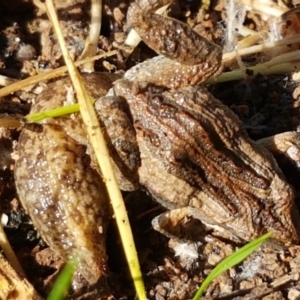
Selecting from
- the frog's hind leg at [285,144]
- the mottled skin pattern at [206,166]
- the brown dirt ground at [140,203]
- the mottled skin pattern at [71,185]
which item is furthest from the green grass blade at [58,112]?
the frog's hind leg at [285,144]

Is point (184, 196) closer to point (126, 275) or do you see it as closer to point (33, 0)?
point (126, 275)

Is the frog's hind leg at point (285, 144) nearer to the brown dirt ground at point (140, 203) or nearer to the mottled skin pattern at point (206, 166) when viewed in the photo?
the brown dirt ground at point (140, 203)

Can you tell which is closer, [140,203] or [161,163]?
[161,163]

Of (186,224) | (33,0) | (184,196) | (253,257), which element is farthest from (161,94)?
(33,0)

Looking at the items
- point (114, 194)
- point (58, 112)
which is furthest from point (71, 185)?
point (58, 112)

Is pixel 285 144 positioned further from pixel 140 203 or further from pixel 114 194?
pixel 114 194
